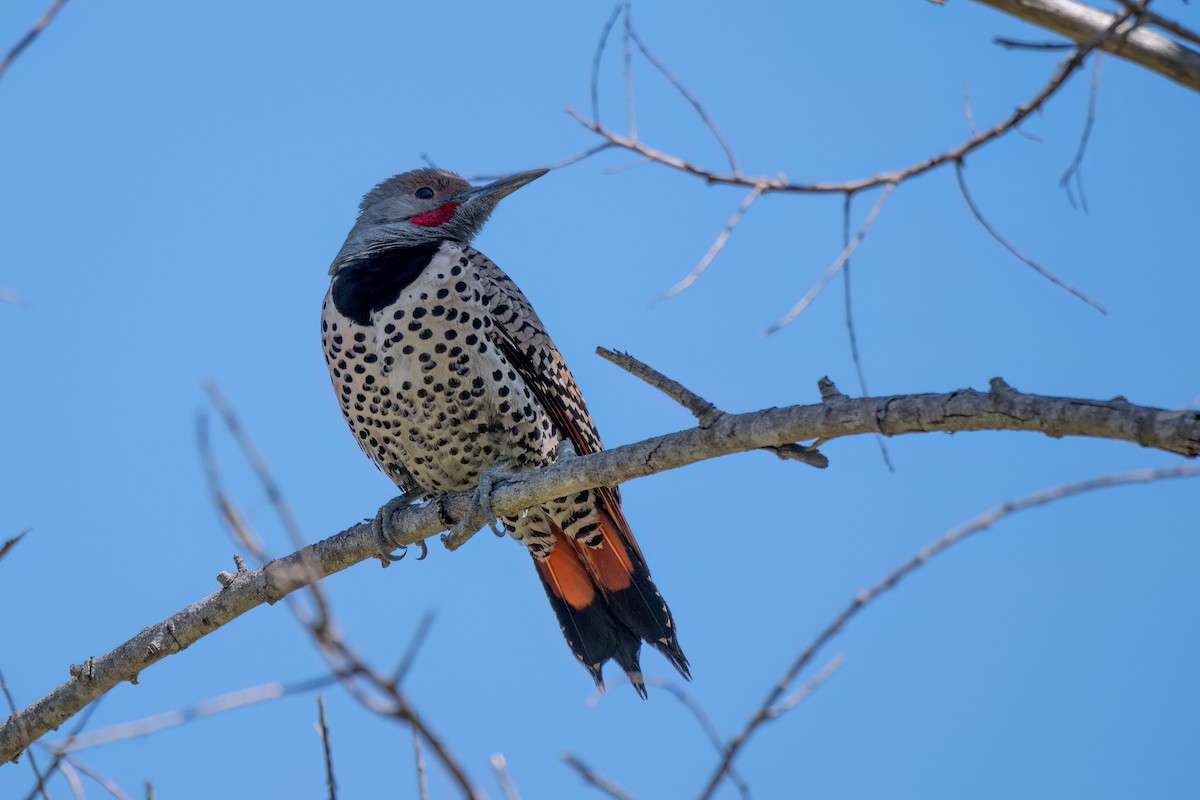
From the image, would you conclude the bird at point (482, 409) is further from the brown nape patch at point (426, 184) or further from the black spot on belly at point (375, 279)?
the brown nape patch at point (426, 184)

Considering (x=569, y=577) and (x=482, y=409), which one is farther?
(x=569, y=577)

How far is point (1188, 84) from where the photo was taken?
239 cm

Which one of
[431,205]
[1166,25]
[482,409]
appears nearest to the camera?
[1166,25]

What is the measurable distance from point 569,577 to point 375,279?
1554mm

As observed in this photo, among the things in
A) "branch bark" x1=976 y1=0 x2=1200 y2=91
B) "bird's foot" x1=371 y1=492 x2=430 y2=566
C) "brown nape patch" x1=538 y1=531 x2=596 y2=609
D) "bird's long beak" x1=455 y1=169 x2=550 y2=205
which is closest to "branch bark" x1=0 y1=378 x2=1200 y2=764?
"bird's foot" x1=371 y1=492 x2=430 y2=566

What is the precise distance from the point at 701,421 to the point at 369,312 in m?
2.28

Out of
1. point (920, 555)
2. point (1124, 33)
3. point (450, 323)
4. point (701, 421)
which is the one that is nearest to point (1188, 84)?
point (1124, 33)

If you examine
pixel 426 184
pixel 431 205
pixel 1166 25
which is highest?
pixel 426 184

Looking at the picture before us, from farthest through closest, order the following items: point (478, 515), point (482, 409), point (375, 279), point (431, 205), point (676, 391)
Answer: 1. point (431, 205)
2. point (375, 279)
3. point (482, 409)
4. point (478, 515)
5. point (676, 391)

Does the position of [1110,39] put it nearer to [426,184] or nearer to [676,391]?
[676,391]

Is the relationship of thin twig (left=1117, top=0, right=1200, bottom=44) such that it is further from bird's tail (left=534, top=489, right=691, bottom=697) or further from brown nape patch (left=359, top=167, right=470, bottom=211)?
brown nape patch (left=359, top=167, right=470, bottom=211)

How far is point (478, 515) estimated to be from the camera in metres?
4.54

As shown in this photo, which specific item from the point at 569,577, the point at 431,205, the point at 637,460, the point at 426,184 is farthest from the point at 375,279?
the point at 637,460

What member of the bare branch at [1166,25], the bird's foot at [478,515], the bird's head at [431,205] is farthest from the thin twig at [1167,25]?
the bird's head at [431,205]
